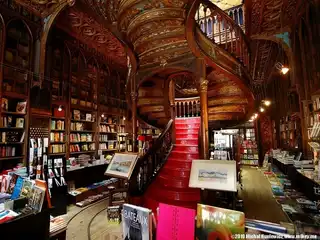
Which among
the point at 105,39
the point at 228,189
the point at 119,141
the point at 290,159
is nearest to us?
the point at 228,189

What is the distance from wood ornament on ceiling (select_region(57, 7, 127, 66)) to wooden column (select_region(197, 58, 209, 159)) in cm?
308

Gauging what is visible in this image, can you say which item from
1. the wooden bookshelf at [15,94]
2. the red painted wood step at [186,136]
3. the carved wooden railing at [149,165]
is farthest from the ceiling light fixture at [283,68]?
the wooden bookshelf at [15,94]

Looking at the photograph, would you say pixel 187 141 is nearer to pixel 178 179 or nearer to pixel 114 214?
pixel 178 179

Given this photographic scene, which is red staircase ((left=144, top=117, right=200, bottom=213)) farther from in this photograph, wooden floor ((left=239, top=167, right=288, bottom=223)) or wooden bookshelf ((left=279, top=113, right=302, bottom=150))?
wooden bookshelf ((left=279, top=113, right=302, bottom=150))

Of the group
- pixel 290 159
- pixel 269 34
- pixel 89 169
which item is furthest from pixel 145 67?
pixel 290 159

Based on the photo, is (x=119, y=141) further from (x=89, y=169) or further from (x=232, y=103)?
(x=232, y=103)

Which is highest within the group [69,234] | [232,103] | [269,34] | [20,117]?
[269,34]

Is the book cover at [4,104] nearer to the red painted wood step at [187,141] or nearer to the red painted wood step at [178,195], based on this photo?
the red painted wood step at [178,195]

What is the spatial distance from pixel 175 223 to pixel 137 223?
0.27 meters

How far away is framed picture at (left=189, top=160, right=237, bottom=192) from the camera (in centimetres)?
172

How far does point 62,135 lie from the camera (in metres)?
4.66

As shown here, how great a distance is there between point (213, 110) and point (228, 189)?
3.33 m

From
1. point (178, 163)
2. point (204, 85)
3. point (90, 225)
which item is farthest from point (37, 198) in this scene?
point (178, 163)

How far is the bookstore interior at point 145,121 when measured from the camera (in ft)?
4.88
